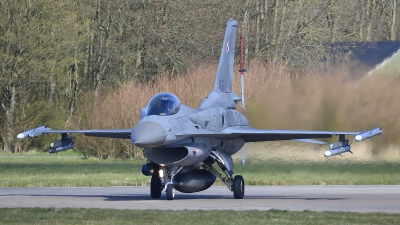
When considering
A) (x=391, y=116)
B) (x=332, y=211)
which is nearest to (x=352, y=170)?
(x=391, y=116)

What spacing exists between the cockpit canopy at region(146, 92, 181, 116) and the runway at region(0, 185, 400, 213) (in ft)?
6.72

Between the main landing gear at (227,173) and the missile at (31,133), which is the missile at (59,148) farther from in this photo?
the main landing gear at (227,173)

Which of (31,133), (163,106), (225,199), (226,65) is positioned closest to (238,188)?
(225,199)

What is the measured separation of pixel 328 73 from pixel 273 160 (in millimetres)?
8292

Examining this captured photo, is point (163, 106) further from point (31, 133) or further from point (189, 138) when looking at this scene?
point (31, 133)

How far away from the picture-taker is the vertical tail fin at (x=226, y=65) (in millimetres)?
23172

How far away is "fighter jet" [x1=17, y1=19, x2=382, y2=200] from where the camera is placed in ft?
62.1

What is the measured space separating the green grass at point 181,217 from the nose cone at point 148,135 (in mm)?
2266

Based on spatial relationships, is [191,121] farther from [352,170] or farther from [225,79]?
[352,170]

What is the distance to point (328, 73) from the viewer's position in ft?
113

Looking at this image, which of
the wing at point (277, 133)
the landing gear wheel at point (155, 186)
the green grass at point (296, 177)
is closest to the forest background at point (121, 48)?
the green grass at point (296, 177)

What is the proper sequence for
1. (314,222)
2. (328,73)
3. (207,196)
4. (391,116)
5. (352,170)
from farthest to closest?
(328,73) → (391,116) → (352,170) → (207,196) → (314,222)

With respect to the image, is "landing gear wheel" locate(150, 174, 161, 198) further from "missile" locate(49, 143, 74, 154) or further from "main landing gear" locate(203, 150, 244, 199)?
"missile" locate(49, 143, 74, 154)

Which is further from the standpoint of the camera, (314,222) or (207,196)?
(207,196)
